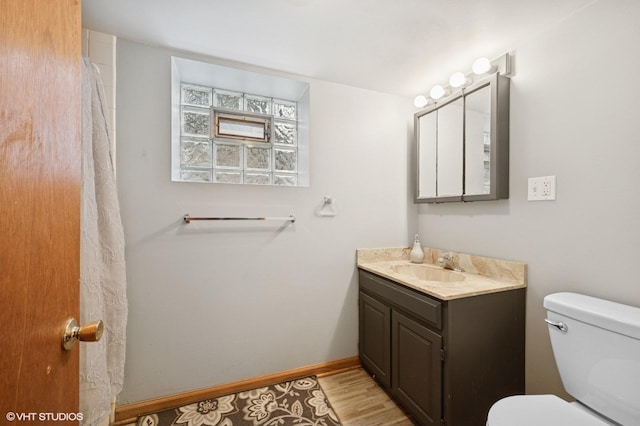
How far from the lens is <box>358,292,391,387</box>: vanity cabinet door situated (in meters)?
1.72

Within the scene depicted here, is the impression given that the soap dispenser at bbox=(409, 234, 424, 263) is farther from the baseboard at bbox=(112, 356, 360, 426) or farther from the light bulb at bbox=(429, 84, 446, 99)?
the light bulb at bbox=(429, 84, 446, 99)

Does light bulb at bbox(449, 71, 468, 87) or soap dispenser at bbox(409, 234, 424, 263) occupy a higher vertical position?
light bulb at bbox(449, 71, 468, 87)

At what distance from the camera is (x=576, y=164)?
1.26 m

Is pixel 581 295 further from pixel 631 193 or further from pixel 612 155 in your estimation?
pixel 612 155

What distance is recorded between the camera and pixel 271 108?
6.92ft

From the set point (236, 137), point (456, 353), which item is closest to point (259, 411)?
point (456, 353)

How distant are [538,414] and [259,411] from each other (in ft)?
4.64

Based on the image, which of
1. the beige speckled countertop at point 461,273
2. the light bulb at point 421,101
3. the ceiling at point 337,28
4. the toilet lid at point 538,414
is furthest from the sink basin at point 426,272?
the ceiling at point 337,28

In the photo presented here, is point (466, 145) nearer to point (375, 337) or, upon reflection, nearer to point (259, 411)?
point (375, 337)

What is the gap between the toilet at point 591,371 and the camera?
0.92 m

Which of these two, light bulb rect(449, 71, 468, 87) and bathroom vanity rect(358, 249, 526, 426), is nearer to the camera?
bathroom vanity rect(358, 249, 526, 426)

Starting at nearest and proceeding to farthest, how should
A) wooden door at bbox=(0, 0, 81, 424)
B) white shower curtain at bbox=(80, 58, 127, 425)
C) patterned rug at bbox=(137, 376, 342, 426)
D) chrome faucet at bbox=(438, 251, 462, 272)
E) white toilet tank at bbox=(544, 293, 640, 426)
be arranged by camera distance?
wooden door at bbox=(0, 0, 81, 424) < white toilet tank at bbox=(544, 293, 640, 426) < white shower curtain at bbox=(80, 58, 127, 425) < patterned rug at bbox=(137, 376, 342, 426) < chrome faucet at bbox=(438, 251, 462, 272)

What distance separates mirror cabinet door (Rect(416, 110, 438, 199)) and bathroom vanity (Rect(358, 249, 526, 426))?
633 mm

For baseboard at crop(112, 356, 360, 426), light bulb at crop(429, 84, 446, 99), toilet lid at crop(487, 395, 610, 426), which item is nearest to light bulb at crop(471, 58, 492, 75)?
light bulb at crop(429, 84, 446, 99)
